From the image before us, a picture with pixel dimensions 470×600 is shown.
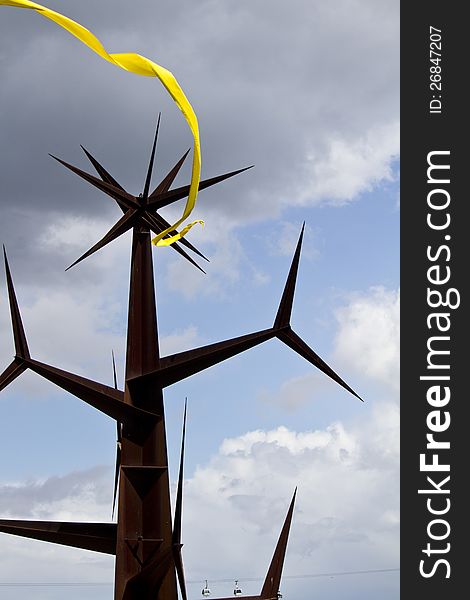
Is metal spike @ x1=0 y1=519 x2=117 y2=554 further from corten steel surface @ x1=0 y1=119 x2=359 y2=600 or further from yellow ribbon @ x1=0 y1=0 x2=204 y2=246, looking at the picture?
yellow ribbon @ x1=0 y1=0 x2=204 y2=246

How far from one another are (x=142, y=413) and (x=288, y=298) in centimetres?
264

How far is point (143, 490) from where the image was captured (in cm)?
1377

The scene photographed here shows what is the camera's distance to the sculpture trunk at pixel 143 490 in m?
13.5

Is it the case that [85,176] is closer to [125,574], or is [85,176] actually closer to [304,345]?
[304,345]

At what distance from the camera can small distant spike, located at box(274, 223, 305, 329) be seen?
1419 cm

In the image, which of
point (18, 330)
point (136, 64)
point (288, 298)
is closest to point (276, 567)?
point (288, 298)

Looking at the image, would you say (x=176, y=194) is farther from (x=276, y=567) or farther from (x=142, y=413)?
(x=276, y=567)

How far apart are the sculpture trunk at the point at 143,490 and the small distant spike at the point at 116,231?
0.99 m

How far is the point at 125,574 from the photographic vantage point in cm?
Answer: 1359

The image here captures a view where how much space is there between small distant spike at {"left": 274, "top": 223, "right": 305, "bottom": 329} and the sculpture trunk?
1824 mm

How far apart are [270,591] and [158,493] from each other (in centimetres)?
232

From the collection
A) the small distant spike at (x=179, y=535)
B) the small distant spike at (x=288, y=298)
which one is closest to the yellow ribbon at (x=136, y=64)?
the small distant spike at (x=288, y=298)

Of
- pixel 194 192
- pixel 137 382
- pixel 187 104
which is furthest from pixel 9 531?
pixel 187 104

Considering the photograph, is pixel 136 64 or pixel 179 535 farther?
pixel 179 535
